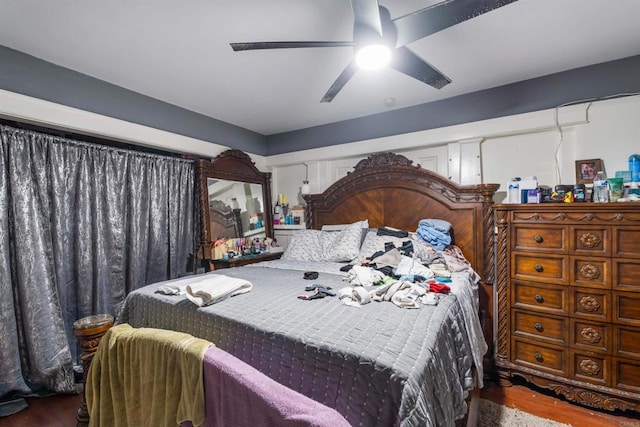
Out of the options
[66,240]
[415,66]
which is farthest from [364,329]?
[66,240]

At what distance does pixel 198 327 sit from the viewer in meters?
1.46

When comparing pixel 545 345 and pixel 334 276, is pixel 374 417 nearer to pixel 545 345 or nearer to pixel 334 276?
pixel 334 276

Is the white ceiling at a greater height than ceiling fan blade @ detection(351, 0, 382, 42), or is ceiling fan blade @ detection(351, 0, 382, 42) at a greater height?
the white ceiling

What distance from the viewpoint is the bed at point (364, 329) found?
937 mm

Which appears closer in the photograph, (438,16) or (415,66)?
(438,16)

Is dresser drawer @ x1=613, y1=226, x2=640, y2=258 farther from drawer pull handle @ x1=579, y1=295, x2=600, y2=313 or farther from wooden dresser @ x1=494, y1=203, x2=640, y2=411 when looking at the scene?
drawer pull handle @ x1=579, y1=295, x2=600, y2=313

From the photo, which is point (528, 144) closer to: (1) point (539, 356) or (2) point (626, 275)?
(2) point (626, 275)

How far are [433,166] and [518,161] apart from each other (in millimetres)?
755

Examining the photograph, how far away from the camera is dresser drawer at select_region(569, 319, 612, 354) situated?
1.87 m

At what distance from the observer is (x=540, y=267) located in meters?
2.09

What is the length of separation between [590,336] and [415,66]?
2162 mm

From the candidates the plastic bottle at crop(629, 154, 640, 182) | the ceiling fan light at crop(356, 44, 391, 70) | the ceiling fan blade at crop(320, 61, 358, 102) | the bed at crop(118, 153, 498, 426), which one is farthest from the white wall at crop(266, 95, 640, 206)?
the ceiling fan light at crop(356, 44, 391, 70)

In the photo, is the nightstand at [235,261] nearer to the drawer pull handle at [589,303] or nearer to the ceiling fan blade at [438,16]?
the ceiling fan blade at [438,16]

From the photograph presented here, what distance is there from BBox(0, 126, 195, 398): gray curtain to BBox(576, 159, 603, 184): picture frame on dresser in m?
3.70
